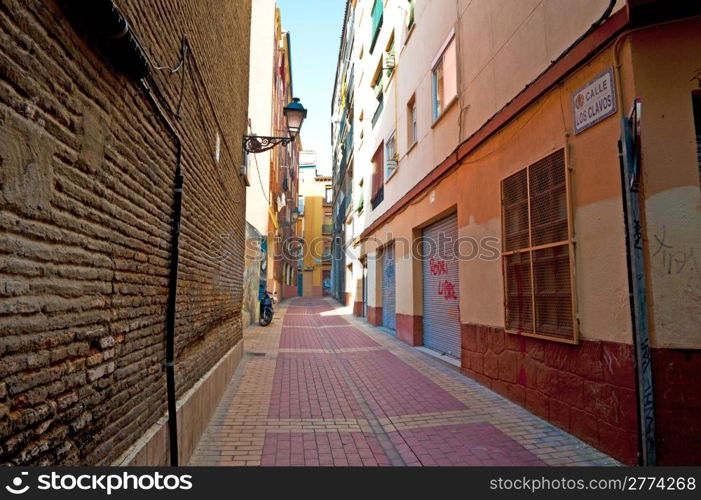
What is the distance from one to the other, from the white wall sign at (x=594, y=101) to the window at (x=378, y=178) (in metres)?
9.15

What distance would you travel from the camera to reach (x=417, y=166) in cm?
977

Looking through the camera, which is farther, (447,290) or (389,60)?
(389,60)

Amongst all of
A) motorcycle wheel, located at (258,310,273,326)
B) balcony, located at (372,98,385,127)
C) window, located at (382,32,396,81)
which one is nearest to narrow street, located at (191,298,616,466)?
motorcycle wheel, located at (258,310,273,326)

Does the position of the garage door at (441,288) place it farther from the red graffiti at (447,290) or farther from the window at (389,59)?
the window at (389,59)

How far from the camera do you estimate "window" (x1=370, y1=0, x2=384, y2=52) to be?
13.8 meters

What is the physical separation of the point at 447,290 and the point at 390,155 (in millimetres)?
5787

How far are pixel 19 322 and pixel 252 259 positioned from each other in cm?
1190

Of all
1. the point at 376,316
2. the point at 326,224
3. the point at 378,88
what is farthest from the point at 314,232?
the point at 376,316

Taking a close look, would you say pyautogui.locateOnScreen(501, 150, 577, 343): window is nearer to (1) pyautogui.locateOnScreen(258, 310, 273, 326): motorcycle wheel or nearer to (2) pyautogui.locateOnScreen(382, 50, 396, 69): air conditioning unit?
(2) pyautogui.locateOnScreen(382, 50, 396, 69): air conditioning unit

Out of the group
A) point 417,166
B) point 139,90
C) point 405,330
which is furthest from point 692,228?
point 405,330

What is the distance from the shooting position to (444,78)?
8211 millimetres

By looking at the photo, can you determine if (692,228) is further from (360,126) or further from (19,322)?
(360,126)

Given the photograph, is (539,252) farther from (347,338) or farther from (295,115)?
(347,338)

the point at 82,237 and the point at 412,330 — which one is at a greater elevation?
the point at 82,237
